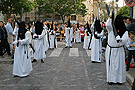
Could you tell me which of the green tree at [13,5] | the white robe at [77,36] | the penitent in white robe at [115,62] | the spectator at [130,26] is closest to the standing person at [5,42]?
the spectator at [130,26]

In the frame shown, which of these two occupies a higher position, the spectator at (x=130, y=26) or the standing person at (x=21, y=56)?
the spectator at (x=130, y=26)

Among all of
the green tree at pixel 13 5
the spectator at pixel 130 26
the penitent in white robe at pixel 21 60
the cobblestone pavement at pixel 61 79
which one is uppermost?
the green tree at pixel 13 5

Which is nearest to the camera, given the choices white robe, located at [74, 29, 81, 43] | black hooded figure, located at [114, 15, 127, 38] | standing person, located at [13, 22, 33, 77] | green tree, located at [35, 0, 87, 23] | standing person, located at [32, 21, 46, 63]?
black hooded figure, located at [114, 15, 127, 38]

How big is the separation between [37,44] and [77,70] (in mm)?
3013

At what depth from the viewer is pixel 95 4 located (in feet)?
249

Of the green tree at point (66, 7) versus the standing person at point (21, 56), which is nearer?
the standing person at point (21, 56)

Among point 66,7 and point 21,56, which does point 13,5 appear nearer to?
point 66,7

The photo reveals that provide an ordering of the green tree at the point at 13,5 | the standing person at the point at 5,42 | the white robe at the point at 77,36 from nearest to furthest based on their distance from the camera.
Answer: the standing person at the point at 5,42 < the white robe at the point at 77,36 < the green tree at the point at 13,5

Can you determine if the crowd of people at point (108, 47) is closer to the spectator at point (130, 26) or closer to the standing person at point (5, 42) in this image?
the spectator at point (130, 26)

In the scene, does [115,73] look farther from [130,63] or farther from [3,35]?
[3,35]

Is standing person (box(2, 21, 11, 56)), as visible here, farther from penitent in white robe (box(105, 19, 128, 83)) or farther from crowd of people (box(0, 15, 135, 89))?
penitent in white robe (box(105, 19, 128, 83))

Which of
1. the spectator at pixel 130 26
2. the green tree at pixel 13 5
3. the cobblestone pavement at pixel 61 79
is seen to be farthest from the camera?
the green tree at pixel 13 5

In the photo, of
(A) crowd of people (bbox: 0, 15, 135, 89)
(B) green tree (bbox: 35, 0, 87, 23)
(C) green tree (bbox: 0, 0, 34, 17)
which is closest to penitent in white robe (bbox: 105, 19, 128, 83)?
(A) crowd of people (bbox: 0, 15, 135, 89)

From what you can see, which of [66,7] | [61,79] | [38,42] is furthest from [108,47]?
[66,7]
